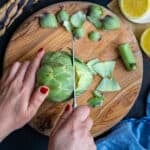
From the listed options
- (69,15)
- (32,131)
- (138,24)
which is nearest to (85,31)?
(69,15)

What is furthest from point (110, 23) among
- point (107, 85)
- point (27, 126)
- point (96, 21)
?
point (27, 126)

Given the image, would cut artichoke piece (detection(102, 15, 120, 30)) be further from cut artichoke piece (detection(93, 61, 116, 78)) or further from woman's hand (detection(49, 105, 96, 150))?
woman's hand (detection(49, 105, 96, 150))

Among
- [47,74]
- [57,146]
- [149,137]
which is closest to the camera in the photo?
[57,146]

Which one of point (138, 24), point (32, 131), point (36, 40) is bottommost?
point (32, 131)

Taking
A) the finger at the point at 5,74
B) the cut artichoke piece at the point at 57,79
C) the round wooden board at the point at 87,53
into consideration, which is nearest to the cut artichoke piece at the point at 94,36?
the round wooden board at the point at 87,53

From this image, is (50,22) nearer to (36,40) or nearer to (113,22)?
Answer: (36,40)

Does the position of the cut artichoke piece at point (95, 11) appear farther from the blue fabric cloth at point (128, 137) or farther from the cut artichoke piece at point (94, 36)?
the blue fabric cloth at point (128, 137)

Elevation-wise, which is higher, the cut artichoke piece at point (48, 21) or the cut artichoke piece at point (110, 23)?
the cut artichoke piece at point (48, 21)
